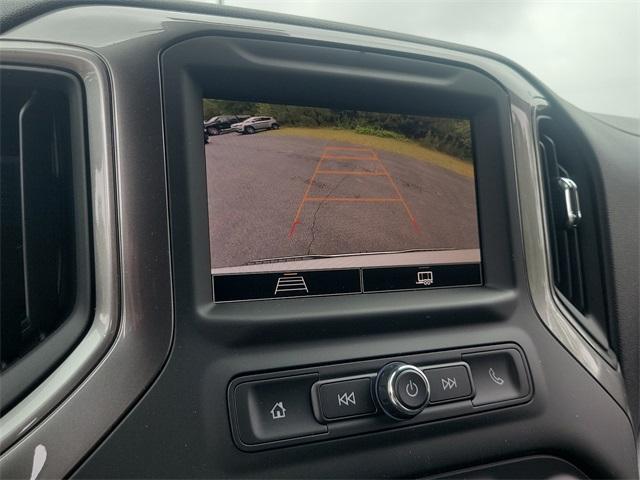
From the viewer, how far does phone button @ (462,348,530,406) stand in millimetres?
1369

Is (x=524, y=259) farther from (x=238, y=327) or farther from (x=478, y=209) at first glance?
(x=238, y=327)

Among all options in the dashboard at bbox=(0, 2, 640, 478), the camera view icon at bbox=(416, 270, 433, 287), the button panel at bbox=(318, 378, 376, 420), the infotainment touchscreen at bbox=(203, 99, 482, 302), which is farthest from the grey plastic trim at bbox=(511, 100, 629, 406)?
the button panel at bbox=(318, 378, 376, 420)

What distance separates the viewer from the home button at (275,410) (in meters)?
1.15

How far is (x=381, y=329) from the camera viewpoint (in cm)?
130

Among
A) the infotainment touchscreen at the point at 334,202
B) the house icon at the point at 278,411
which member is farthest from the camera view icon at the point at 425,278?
the house icon at the point at 278,411

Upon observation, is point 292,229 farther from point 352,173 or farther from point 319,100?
point 319,100

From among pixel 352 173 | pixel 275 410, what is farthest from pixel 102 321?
pixel 352 173

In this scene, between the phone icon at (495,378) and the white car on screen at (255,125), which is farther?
the phone icon at (495,378)

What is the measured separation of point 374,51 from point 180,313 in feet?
2.42

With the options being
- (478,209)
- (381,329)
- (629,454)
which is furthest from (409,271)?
(629,454)

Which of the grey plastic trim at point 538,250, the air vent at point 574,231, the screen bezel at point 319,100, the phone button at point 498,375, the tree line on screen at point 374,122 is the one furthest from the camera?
the air vent at point 574,231

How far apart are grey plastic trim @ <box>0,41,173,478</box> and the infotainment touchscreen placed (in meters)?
0.15

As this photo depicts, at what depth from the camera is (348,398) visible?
4.00 ft

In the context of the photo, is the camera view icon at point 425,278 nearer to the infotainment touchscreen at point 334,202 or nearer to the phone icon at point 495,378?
the infotainment touchscreen at point 334,202
